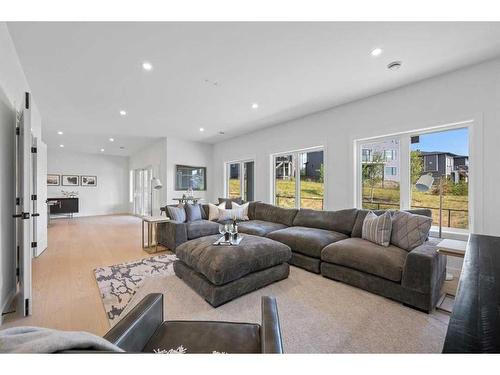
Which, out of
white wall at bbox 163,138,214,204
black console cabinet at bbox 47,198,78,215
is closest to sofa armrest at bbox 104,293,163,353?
white wall at bbox 163,138,214,204

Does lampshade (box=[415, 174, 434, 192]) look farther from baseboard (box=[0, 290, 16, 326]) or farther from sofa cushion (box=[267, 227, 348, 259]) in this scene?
baseboard (box=[0, 290, 16, 326])

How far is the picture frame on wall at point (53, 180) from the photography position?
8148 mm

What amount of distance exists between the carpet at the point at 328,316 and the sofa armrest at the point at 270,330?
25.8 inches

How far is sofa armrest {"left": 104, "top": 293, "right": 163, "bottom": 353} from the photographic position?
0.95 m

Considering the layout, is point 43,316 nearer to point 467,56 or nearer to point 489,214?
point 489,214

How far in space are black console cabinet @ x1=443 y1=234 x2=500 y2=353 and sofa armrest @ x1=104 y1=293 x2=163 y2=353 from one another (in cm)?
116

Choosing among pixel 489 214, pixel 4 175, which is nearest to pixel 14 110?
pixel 4 175

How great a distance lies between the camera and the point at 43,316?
1.93m

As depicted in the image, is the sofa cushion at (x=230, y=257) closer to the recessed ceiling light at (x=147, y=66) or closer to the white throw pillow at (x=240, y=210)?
the white throw pillow at (x=240, y=210)

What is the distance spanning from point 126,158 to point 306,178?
869cm

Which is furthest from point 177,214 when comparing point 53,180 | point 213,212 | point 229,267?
point 53,180

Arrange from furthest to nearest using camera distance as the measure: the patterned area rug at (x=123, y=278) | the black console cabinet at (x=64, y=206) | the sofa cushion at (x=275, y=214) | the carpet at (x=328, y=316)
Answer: the black console cabinet at (x=64, y=206) < the sofa cushion at (x=275, y=214) < the patterned area rug at (x=123, y=278) < the carpet at (x=328, y=316)

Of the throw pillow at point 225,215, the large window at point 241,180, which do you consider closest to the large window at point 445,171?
the throw pillow at point 225,215
